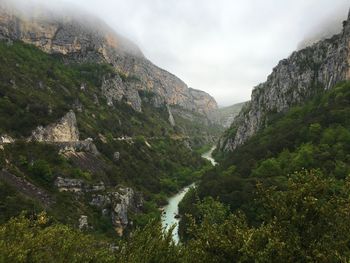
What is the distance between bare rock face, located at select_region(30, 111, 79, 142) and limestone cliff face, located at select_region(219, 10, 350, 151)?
82.1m

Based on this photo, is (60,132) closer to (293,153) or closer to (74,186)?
(74,186)

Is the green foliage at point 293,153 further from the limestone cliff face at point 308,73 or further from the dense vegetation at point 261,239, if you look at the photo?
the dense vegetation at point 261,239

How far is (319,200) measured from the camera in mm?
26844

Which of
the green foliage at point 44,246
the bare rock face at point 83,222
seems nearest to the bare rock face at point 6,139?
the bare rock face at point 83,222

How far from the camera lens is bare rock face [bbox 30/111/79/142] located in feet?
403

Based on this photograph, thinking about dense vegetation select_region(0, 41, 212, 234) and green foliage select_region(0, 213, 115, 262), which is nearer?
green foliage select_region(0, 213, 115, 262)

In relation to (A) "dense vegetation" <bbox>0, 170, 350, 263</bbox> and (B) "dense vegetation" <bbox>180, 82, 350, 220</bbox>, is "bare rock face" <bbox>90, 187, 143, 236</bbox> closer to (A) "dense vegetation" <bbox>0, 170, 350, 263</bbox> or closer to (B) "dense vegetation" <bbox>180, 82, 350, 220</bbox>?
(B) "dense vegetation" <bbox>180, 82, 350, 220</bbox>

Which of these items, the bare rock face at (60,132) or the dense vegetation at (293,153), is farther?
the bare rock face at (60,132)

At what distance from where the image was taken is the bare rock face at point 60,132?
12275 centimetres

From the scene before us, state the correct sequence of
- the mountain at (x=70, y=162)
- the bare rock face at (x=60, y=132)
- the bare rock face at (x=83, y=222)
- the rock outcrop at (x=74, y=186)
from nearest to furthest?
the bare rock face at (x=83, y=222), the mountain at (x=70, y=162), the rock outcrop at (x=74, y=186), the bare rock face at (x=60, y=132)

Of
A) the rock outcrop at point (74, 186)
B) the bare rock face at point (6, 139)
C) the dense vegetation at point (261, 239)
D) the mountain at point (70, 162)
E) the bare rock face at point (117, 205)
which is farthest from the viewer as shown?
the bare rock face at point (6, 139)

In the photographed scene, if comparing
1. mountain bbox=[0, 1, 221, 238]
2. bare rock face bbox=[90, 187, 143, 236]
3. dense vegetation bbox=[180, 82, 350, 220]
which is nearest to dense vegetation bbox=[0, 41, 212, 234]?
mountain bbox=[0, 1, 221, 238]

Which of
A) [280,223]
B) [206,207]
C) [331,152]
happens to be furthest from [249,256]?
[331,152]

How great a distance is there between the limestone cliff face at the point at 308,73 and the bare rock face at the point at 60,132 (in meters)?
82.1
